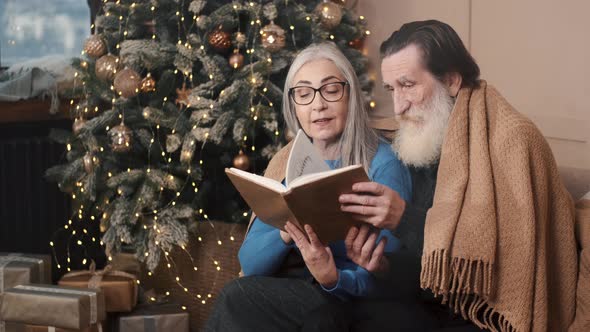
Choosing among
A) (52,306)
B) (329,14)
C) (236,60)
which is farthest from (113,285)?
(329,14)

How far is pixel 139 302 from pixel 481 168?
2245 millimetres

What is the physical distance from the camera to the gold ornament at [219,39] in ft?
11.5

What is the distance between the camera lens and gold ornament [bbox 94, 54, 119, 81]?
11.8 feet

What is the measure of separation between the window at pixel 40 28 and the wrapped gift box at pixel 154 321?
1.76 metres

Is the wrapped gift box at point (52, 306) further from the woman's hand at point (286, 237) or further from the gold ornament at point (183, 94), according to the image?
the woman's hand at point (286, 237)

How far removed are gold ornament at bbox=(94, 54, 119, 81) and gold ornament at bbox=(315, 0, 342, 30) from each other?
33.4 inches

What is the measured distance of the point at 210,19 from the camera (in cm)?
348

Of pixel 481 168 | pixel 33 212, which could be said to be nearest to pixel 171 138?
pixel 33 212

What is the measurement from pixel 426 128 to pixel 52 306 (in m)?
1.81

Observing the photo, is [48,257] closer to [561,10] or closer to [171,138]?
[171,138]

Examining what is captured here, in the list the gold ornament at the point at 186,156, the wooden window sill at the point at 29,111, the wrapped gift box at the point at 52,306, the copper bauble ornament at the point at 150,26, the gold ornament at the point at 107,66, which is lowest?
the wrapped gift box at the point at 52,306

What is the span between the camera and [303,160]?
83.1 inches

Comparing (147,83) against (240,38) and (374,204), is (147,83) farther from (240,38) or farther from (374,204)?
(374,204)

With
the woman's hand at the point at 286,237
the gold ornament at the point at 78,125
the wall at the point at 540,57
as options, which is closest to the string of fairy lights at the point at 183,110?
the gold ornament at the point at 78,125
